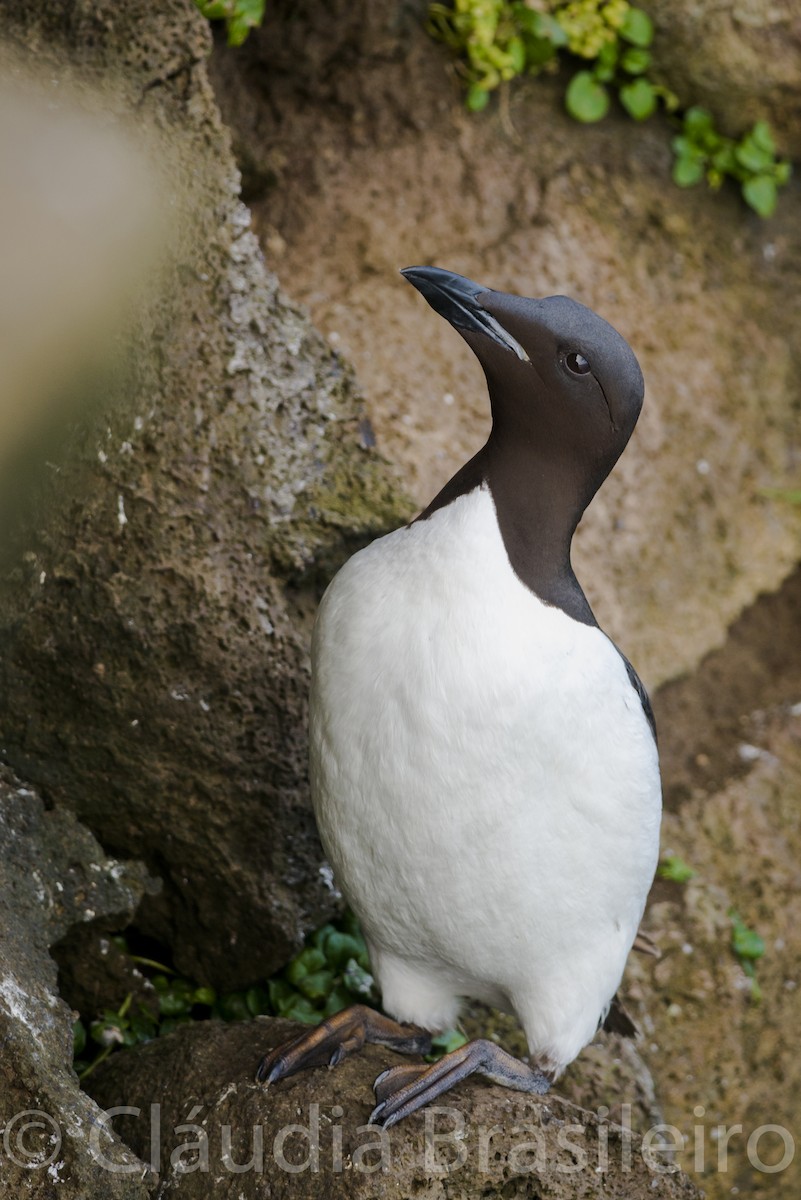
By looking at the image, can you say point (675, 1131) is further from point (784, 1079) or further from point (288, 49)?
point (288, 49)

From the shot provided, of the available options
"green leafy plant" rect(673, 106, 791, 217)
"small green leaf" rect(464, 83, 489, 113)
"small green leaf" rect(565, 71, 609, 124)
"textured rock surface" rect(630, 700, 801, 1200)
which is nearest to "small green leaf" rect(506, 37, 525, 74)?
"small green leaf" rect(464, 83, 489, 113)

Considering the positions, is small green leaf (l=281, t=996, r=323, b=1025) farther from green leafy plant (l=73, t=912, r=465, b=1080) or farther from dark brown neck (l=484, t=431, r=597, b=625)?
dark brown neck (l=484, t=431, r=597, b=625)

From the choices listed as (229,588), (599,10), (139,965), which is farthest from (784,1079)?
(599,10)

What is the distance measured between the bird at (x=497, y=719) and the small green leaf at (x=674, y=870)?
128 cm

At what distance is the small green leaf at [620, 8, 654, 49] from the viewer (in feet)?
16.0

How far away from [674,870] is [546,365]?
2.17 meters

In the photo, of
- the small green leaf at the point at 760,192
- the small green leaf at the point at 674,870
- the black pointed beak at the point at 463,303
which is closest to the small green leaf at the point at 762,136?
the small green leaf at the point at 760,192

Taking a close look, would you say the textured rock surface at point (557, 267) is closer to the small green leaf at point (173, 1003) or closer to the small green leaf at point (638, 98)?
the small green leaf at point (638, 98)

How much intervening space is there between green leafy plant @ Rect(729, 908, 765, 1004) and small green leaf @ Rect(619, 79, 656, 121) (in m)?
2.96

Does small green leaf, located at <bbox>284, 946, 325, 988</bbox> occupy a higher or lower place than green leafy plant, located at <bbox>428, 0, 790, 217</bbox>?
lower

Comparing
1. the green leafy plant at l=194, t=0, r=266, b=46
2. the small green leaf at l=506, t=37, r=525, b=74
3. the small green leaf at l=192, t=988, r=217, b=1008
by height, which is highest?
the green leafy plant at l=194, t=0, r=266, b=46

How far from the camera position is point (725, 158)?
5172mm

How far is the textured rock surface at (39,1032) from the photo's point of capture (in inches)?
98.7

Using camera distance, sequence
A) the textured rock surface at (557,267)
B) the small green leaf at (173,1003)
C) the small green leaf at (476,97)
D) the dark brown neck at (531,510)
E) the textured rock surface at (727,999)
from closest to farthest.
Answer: the dark brown neck at (531,510) < the small green leaf at (173,1003) < the textured rock surface at (727,999) < the textured rock surface at (557,267) < the small green leaf at (476,97)
